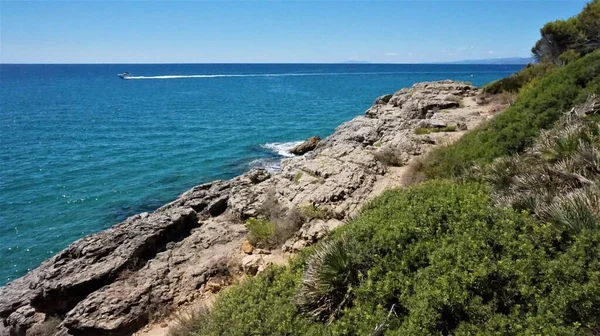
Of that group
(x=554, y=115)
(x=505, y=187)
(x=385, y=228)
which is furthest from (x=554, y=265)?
(x=554, y=115)

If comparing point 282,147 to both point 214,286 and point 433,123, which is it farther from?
point 214,286

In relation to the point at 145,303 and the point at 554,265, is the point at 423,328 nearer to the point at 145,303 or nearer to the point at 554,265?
the point at 554,265

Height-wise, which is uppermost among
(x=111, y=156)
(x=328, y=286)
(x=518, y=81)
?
(x=518, y=81)

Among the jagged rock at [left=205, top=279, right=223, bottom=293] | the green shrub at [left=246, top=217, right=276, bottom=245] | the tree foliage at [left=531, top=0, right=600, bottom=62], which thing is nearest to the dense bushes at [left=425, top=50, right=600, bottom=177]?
the green shrub at [left=246, top=217, right=276, bottom=245]

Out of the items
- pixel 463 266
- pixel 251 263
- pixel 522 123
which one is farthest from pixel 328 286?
pixel 522 123

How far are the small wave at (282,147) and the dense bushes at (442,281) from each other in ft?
73.6

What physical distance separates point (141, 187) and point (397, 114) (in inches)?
679

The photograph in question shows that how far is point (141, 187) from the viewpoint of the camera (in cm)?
2350

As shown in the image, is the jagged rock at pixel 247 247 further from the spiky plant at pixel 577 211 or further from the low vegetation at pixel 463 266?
the spiky plant at pixel 577 211

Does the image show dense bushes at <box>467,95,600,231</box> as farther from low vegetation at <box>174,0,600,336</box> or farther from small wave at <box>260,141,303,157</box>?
small wave at <box>260,141,303,157</box>

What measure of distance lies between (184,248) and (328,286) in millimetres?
8005

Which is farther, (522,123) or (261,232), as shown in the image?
(522,123)

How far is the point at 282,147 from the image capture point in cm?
3241

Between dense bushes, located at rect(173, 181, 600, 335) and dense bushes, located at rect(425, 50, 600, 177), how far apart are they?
4416 mm
